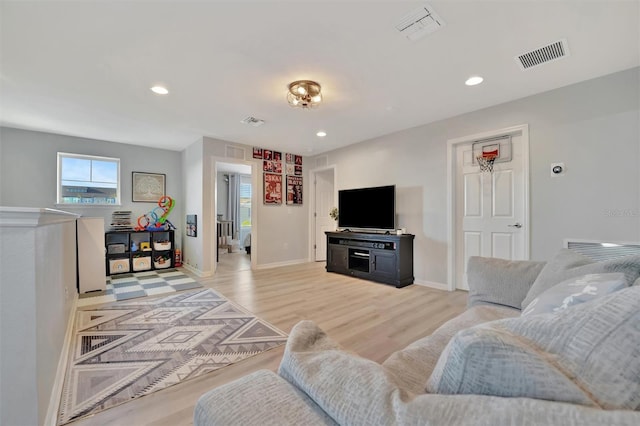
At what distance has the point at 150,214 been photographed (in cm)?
547

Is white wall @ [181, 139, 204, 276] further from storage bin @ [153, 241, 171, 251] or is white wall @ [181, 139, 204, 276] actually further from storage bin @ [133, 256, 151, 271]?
storage bin @ [133, 256, 151, 271]

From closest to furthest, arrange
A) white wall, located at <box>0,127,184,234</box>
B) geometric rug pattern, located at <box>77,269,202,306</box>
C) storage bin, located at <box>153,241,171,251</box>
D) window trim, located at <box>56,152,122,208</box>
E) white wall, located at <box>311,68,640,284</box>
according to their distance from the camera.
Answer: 1. white wall, located at <box>311,68,640,284</box>
2. geometric rug pattern, located at <box>77,269,202,306</box>
3. white wall, located at <box>0,127,184,234</box>
4. window trim, located at <box>56,152,122,208</box>
5. storage bin, located at <box>153,241,171,251</box>

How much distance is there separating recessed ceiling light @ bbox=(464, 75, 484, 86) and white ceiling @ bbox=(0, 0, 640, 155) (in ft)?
0.25

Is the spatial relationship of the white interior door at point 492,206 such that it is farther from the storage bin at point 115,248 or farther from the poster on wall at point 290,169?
the storage bin at point 115,248

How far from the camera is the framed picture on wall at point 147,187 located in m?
5.35

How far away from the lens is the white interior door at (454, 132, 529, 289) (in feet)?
10.7

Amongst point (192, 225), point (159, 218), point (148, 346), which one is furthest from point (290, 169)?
point (148, 346)

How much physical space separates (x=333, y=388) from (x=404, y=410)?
166 millimetres

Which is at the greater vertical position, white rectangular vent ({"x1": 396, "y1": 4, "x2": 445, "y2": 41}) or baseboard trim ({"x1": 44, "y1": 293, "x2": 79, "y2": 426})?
white rectangular vent ({"x1": 396, "y1": 4, "x2": 445, "y2": 41})

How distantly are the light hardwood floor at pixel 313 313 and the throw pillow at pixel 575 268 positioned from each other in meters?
1.13

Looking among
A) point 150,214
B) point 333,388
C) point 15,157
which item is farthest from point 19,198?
point 333,388

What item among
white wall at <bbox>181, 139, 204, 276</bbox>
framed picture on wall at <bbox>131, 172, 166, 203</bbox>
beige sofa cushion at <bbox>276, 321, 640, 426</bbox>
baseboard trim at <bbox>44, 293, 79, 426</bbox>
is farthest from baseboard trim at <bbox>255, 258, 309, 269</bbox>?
beige sofa cushion at <bbox>276, 321, 640, 426</bbox>

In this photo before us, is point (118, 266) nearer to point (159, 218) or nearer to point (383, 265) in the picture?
point (159, 218)

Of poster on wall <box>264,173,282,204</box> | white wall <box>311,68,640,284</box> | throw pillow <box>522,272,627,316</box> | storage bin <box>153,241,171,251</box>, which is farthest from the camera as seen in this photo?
poster on wall <box>264,173,282,204</box>
